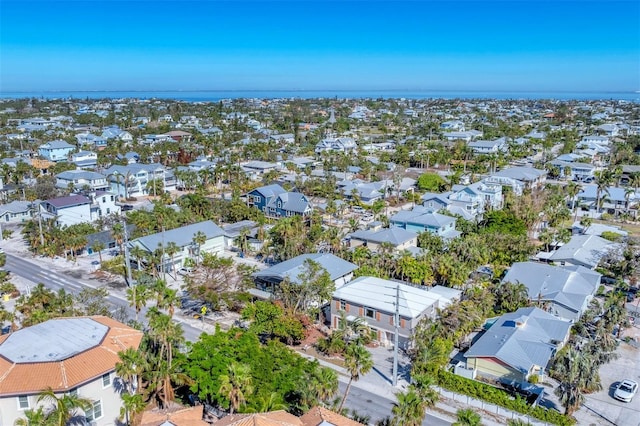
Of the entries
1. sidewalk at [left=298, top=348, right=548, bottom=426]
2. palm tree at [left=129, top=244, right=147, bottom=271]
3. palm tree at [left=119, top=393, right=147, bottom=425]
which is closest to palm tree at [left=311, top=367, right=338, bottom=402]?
sidewalk at [left=298, top=348, right=548, bottom=426]

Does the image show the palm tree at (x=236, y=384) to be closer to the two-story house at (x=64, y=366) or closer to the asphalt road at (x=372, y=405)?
the two-story house at (x=64, y=366)

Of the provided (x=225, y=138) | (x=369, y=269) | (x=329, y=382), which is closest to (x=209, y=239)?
(x=369, y=269)

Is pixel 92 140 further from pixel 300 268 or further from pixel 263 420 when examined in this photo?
pixel 263 420

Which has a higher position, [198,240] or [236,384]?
[236,384]

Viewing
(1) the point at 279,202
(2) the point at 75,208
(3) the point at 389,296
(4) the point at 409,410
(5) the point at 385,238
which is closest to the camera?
(4) the point at 409,410

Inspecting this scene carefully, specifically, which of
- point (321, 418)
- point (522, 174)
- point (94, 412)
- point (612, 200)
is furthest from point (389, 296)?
point (522, 174)

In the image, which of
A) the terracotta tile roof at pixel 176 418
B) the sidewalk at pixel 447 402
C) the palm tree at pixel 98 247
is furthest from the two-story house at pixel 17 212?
the sidewalk at pixel 447 402
